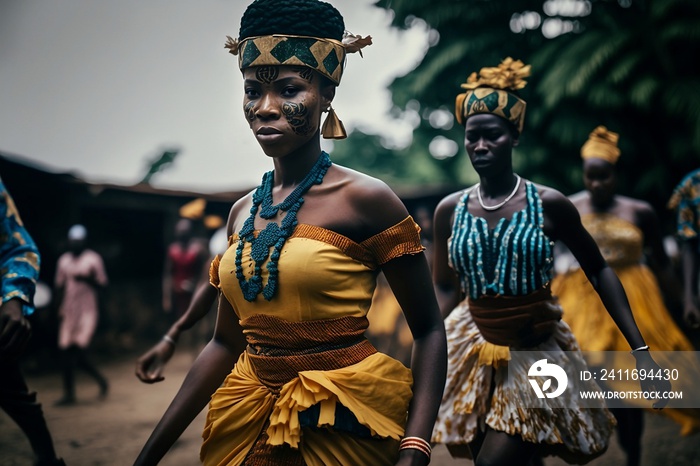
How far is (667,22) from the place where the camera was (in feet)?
41.9

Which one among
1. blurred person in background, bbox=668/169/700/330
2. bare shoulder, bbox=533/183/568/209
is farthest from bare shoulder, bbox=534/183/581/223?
blurred person in background, bbox=668/169/700/330

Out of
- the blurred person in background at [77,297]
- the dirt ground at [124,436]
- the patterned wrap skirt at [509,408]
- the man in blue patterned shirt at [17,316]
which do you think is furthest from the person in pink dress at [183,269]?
the patterned wrap skirt at [509,408]

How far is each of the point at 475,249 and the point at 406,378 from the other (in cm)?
163

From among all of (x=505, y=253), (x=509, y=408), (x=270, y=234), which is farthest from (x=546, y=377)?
(x=270, y=234)

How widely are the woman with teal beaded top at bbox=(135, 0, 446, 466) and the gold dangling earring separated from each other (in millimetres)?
96

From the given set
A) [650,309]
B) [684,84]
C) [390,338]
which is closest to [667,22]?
[684,84]

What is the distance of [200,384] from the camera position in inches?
104

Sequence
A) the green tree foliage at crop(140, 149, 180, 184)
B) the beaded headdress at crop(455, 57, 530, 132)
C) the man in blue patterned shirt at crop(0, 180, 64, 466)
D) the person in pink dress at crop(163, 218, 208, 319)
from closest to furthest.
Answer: the man in blue patterned shirt at crop(0, 180, 64, 466) → the beaded headdress at crop(455, 57, 530, 132) → the person in pink dress at crop(163, 218, 208, 319) → the green tree foliage at crop(140, 149, 180, 184)

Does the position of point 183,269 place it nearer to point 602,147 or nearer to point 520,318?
point 602,147

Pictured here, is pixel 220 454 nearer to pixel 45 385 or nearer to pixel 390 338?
pixel 390 338

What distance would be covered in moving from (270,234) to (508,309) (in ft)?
6.06

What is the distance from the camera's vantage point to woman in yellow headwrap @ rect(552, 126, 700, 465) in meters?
5.87

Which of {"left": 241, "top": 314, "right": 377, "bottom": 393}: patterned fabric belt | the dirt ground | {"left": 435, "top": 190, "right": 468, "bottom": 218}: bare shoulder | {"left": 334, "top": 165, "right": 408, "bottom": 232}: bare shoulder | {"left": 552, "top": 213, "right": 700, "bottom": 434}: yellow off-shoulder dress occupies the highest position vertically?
{"left": 334, "top": 165, "right": 408, "bottom": 232}: bare shoulder

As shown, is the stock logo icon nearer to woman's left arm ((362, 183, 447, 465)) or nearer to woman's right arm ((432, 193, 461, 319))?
woman's right arm ((432, 193, 461, 319))
